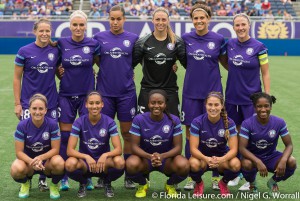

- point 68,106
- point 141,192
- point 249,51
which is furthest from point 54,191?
point 249,51

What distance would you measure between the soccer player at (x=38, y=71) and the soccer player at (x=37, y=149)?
29 centimetres

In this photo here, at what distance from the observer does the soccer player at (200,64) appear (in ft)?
22.3

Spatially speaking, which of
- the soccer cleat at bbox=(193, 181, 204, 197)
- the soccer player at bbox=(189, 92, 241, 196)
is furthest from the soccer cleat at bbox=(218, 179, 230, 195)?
the soccer cleat at bbox=(193, 181, 204, 197)

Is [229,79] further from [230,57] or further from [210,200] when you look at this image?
[210,200]

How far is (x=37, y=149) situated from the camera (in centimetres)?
644

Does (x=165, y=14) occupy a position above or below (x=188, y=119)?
above

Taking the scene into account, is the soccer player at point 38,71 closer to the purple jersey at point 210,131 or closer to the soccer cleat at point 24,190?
the soccer cleat at point 24,190

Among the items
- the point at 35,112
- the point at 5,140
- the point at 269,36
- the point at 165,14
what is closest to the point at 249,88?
the point at 165,14

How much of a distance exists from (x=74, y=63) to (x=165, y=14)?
1094 mm

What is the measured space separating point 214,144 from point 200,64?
89 centimetres

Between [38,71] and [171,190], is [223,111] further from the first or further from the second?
[38,71]

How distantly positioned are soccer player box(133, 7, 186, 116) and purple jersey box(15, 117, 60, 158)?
3.52 ft

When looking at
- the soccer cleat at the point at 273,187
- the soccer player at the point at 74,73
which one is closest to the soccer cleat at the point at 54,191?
the soccer player at the point at 74,73

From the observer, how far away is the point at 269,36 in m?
27.9
